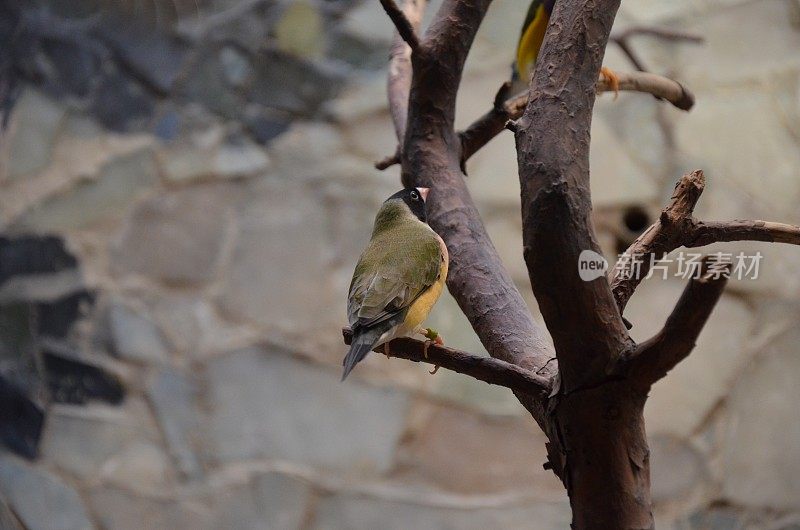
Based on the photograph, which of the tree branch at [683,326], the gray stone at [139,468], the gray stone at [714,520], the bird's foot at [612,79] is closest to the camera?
the tree branch at [683,326]

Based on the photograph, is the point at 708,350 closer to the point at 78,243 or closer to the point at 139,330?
the point at 139,330

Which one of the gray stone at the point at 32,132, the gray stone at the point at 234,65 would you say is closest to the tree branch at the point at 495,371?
the gray stone at the point at 234,65

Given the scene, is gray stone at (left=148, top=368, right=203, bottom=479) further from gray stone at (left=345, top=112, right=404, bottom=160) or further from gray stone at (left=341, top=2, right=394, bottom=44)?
gray stone at (left=341, top=2, right=394, bottom=44)

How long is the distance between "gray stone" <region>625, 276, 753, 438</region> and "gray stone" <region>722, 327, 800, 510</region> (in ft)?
0.30

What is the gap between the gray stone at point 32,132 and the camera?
3.98m

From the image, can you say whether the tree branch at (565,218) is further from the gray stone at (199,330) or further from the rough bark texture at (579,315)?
the gray stone at (199,330)

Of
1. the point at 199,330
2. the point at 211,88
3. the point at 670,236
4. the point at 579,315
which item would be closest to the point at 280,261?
the point at 199,330

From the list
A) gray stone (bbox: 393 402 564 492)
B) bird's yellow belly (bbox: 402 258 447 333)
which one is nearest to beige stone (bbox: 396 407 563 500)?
gray stone (bbox: 393 402 564 492)

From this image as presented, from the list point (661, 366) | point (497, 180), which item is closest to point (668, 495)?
point (497, 180)

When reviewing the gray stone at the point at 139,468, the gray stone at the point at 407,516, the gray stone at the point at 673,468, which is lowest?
the gray stone at the point at 139,468

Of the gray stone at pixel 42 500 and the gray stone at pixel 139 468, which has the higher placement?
the gray stone at pixel 139 468

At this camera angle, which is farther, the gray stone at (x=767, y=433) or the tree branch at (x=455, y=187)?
the gray stone at (x=767, y=433)

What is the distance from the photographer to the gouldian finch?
1.45 meters

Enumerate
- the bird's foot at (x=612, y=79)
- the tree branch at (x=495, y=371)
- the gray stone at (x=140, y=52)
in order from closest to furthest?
the tree branch at (x=495, y=371)
the bird's foot at (x=612, y=79)
the gray stone at (x=140, y=52)
